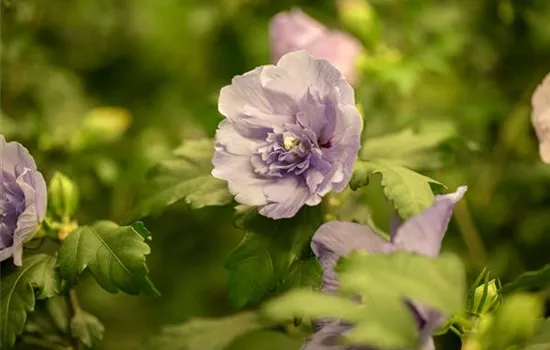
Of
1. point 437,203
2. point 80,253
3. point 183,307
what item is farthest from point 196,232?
point 437,203

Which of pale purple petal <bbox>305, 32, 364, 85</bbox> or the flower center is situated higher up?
the flower center

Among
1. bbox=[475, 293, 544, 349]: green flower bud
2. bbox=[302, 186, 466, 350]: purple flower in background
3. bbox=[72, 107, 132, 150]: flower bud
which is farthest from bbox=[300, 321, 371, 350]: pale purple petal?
bbox=[72, 107, 132, 150]: flower bud

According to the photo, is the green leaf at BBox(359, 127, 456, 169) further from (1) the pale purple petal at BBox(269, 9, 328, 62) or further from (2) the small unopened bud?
(2) the small unopened bud

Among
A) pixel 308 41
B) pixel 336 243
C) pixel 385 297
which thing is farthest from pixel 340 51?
pixel 385 297

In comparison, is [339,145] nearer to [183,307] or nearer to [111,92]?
[183,307]

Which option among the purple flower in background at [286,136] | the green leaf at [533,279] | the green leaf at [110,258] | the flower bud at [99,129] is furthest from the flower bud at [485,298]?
the flower bud at [99,129]

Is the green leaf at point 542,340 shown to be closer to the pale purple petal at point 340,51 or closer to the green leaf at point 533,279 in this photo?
the green leaf at point 533,279
